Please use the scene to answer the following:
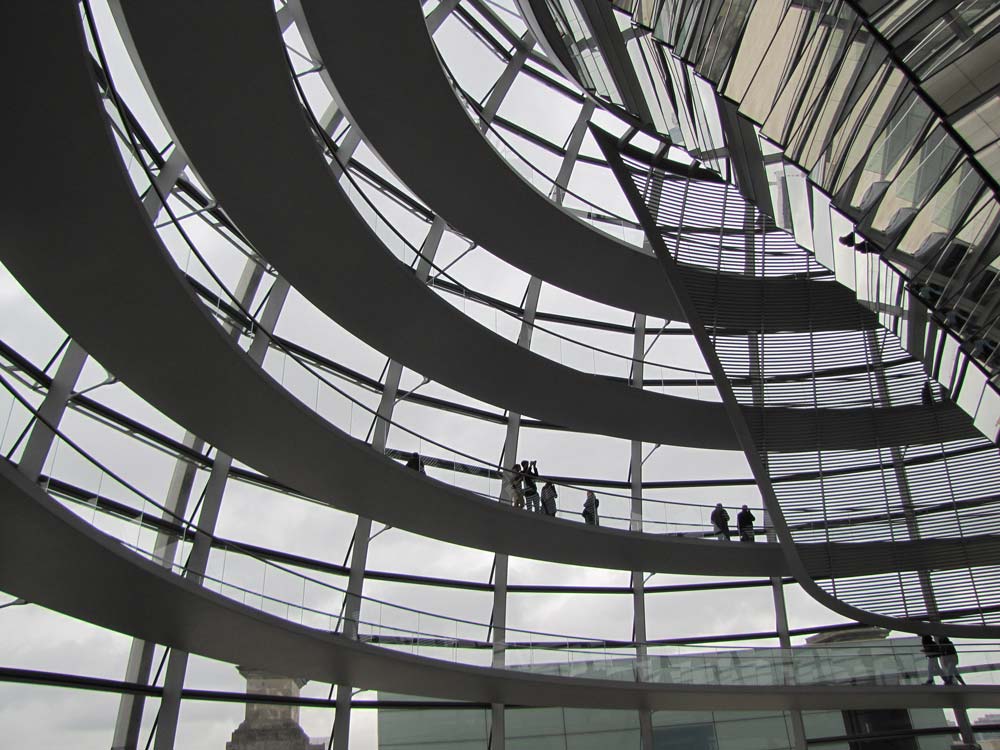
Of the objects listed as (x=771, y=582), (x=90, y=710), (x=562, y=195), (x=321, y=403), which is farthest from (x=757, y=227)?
(x=90, y=710)

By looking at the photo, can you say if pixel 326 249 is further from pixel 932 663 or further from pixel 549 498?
pixel 932 663

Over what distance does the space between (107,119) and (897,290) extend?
34.6 feet

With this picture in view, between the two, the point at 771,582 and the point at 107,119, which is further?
the point at 771,582

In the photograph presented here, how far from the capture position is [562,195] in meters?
22.3

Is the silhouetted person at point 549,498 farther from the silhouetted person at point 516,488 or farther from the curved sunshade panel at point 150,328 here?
the curved sunshade panel at point 150,328

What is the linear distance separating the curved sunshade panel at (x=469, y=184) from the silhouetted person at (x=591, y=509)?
218 inches

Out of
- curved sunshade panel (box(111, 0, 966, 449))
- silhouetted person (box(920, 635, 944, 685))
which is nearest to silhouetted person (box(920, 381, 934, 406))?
curved sunshade panel (box(111, 0, 966, 449))

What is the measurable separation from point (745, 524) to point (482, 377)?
9306 mm

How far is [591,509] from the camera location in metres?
23.9

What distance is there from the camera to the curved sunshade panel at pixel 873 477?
19531 mm

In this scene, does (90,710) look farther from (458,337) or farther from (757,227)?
(757,227)

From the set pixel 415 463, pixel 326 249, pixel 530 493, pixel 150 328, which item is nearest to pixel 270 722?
pixel 415 463

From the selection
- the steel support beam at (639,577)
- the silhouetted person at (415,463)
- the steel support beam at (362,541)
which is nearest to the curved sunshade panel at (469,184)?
the steel support beam at (362,541)

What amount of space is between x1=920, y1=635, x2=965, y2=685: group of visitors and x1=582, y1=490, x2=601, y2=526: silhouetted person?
348 inches
